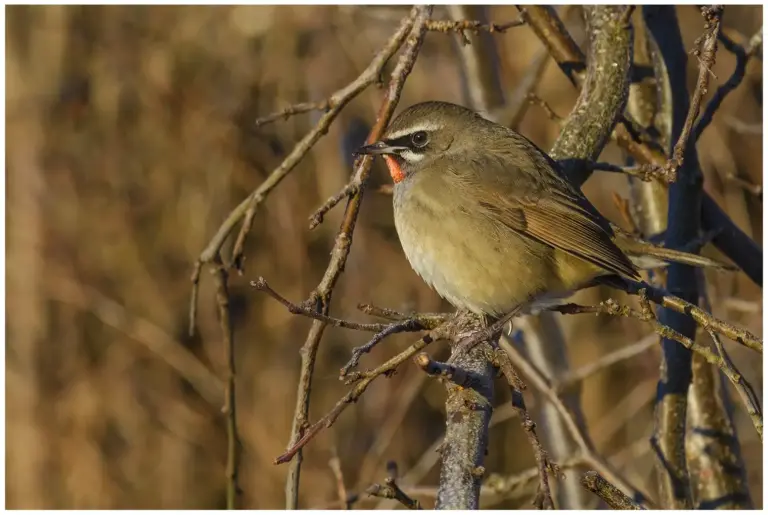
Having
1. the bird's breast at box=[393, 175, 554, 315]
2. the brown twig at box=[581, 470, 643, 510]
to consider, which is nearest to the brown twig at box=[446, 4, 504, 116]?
the bird's breast at box=[393, 175, 554, 315]

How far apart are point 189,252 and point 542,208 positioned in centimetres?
536

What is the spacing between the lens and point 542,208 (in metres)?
4.28

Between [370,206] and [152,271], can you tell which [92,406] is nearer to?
[152,271]

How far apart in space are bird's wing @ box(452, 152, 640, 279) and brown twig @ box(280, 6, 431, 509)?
871mm

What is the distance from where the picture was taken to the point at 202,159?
9.02 m

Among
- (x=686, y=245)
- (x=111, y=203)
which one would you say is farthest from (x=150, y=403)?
(x=686, y=245)

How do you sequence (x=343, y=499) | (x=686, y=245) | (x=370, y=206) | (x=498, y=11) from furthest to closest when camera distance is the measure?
(x=370, y=206) → (x=498, y=11) → (x=686, y=245) → (x=343, y=499)

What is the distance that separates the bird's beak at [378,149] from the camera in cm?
385

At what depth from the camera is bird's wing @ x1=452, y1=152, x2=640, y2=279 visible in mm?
4207

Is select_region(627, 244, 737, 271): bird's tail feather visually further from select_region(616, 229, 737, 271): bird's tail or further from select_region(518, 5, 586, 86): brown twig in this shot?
select_region(518, 5, 586, 86): brown twig

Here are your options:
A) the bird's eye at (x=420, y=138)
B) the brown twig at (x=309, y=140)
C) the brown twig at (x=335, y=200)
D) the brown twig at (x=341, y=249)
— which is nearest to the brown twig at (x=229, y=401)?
the brown twig at (x=309, y=140)

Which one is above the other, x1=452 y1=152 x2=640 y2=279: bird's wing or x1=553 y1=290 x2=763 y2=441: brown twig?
x1=452 y1=152 x2=640 y2=279: bird's wing

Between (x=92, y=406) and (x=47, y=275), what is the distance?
1.30m

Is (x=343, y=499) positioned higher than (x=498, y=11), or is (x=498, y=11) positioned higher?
(x=498, y=11)
